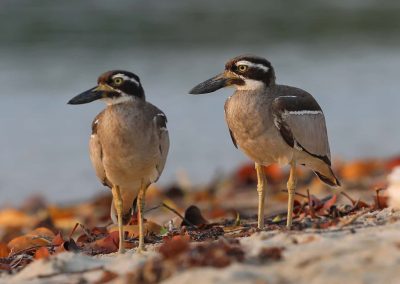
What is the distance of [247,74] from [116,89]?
104 centimetres

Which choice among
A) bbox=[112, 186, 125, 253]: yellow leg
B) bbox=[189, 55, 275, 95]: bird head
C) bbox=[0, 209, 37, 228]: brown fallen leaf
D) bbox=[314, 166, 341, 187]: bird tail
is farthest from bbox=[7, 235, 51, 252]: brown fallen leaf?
bbox=[0, 209, 37, 228]: brown fallen leaf

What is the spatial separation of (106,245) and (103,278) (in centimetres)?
193

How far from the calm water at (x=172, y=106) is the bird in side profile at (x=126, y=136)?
5681 mm

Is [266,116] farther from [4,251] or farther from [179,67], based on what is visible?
[179,67]

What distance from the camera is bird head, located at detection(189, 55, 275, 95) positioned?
21.5 ft

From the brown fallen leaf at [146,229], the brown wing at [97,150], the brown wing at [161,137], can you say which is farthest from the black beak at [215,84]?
the brown fallen leaf at [146,229]

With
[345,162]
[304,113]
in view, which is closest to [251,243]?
[304,113]

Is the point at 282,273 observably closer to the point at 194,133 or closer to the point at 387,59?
the point at 194,133

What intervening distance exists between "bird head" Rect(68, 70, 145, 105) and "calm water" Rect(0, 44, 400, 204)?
5.71 meters

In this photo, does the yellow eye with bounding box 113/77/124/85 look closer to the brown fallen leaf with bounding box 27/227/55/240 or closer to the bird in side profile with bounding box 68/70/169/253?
the bird in side profile with bounding box 68/70/169/253

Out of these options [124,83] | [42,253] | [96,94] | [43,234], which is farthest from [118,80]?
[43,234]

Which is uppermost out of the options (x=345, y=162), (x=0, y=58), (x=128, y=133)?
(x=0, y=58)

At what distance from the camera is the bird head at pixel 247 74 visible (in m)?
6.56

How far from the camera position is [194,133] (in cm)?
1388
